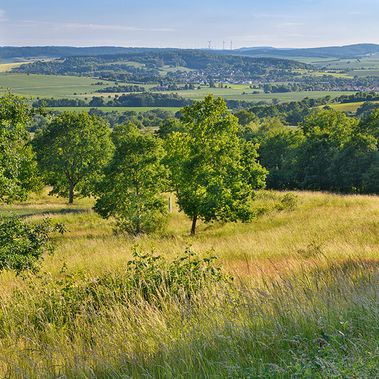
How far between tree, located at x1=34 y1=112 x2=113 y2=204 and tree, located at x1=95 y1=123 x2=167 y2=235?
18.4 meters

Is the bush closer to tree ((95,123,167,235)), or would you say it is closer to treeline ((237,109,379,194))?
tree ((95,123,167,235))

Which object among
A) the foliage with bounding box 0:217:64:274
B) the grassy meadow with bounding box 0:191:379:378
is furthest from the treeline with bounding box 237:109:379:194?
the grassy meadow with bounding box 0:191:379:378

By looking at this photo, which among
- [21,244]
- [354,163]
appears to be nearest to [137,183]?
[21,244]

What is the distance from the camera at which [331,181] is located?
144 feet

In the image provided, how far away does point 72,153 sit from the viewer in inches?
1777

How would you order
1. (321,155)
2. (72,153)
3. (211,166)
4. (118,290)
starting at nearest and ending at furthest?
1. (118,290)
2. (211,166)
3. (72,153)
4. (321,155)

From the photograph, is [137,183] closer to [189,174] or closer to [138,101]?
[189,174]

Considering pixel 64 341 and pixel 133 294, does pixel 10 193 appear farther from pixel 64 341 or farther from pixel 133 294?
pixel 64 341

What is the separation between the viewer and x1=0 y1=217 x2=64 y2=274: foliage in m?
11.5

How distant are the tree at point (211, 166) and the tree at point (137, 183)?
4.94 ft

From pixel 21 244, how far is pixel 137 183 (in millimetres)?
13937

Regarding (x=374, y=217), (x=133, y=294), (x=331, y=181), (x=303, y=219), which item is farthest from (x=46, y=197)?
(x=133, y=294)

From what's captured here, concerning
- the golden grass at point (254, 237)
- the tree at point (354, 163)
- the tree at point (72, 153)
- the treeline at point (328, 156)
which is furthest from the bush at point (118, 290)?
the tree at point (72, 153)

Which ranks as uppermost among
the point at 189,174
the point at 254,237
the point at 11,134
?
the point at 11,134
